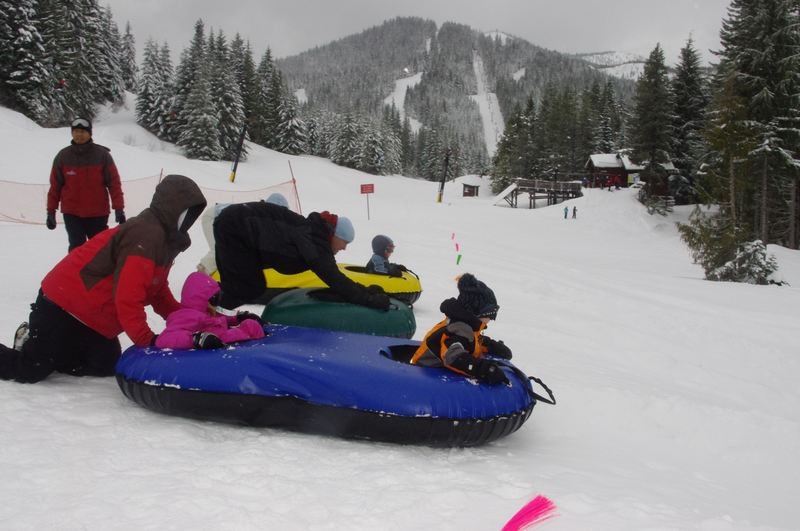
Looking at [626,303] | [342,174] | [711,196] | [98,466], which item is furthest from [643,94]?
[98,466]

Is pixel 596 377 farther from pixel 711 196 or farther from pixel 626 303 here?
pixel 711 196

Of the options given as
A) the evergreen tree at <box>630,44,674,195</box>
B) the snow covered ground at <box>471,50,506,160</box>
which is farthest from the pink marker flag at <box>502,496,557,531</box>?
the snow covered ground at <box>471,50,506,160</box>

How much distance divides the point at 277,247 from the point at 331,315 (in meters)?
0.79

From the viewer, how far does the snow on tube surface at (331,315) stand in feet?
15.8

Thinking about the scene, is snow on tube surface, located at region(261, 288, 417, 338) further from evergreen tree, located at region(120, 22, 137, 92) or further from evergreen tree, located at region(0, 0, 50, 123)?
evergreen tree, located at region(120, 22, 137, 92)

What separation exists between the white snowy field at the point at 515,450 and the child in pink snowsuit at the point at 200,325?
1.55 ft

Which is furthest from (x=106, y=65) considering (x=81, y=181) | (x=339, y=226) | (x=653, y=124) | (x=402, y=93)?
(x=402, y=93)

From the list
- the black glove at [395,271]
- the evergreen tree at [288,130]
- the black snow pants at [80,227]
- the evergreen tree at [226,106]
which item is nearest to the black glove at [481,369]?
the black glove at [395,271]

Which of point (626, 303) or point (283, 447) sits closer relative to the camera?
point (283, 447)

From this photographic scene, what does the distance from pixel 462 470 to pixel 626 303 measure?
7.87m

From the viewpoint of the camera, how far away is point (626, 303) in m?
9.80

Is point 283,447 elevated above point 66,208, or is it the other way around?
point 66,208

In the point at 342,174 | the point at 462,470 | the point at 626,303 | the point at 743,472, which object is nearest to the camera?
the point at 462,470

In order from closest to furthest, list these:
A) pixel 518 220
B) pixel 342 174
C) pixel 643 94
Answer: pixel 518 220, pixel 643 94, pixel 342 174
